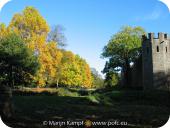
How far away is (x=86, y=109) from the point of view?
815cm

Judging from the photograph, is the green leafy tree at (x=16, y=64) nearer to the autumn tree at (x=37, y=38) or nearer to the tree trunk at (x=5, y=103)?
the autumn tree at (x=37, y=38)

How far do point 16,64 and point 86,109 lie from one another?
2.45m

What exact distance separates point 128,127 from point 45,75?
10.4 feet

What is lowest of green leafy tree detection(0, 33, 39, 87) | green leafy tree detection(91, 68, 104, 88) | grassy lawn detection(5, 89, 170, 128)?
grassy lawn detection(5, 89, 170, 128)

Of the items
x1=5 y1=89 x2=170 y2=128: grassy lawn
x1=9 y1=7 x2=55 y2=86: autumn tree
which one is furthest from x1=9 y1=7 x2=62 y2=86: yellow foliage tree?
x1=5 y1=89 x2=170 y2=128: grassy lawn

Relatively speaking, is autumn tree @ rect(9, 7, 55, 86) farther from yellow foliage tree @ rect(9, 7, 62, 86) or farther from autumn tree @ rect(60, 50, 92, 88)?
autumn tree @ rect(60, 50, 92, 88)

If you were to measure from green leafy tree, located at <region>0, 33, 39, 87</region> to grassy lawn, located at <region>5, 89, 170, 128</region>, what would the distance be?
42cm

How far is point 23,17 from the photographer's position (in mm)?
8156

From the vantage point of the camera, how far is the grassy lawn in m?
6.95

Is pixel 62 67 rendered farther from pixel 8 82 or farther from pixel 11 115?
pixel 11 115

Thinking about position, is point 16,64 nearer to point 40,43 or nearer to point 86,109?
point 40,43

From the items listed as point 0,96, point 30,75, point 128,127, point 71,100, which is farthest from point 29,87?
point 128,127

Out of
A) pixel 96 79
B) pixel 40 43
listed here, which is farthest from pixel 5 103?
pixel 96 79

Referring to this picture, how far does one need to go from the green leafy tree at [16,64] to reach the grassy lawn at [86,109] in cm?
42
